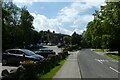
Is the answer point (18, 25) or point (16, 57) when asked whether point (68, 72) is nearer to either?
point (16, 57)

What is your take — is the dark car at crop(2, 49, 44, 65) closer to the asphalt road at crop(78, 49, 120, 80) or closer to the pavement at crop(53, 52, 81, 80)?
the pavement at crop(53, 52, 81, 80)

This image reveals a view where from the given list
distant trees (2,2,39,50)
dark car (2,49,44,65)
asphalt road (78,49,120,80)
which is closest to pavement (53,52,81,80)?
asphalt road (78,49,120,80)

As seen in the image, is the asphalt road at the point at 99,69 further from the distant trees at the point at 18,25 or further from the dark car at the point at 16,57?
the distant trees at the point at 18,25

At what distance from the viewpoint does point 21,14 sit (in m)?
98.6

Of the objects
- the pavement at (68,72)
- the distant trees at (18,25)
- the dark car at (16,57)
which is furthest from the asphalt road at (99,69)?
the distant trees at (18,25)

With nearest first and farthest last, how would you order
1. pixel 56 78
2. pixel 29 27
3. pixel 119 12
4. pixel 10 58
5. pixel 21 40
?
pixel 56 78, pixel 10 58, pixel 119 12, pixel 21 40, pixel 29 27

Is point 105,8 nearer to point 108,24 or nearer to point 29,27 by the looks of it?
point 108,24

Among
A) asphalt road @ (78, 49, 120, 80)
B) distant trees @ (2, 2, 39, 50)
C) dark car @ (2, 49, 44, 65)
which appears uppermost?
distant trees @ (2, 2, 39, 50)

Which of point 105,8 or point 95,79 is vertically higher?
point 105,8

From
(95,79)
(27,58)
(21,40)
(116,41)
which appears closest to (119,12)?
(116,41)

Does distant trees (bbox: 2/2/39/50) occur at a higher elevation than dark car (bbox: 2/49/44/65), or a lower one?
higher

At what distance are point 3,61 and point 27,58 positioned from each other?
2.12 meters

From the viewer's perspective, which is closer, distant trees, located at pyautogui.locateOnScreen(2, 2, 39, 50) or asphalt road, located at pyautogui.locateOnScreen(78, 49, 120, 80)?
asphalt road, located at pyautogui.locateOnScreen(78, 49, 120, 80)

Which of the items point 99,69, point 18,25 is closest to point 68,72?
point 99,69
